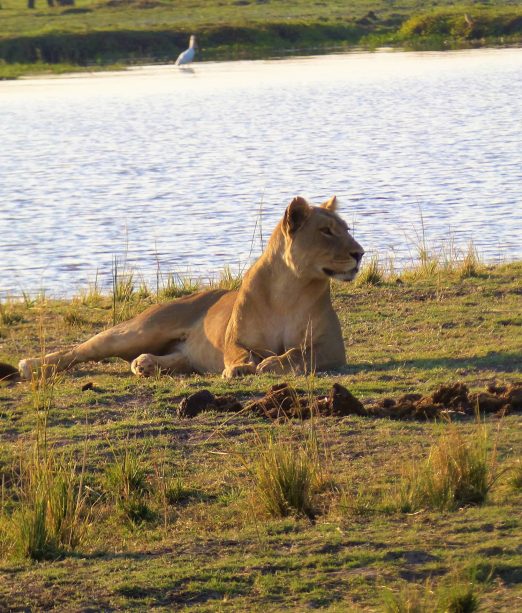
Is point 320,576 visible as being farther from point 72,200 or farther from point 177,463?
point 72,200

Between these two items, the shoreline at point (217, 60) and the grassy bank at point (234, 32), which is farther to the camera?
the grassy bank at point (234, 32)

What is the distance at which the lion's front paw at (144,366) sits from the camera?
8797mm

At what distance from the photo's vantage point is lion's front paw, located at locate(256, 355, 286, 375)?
814 cm

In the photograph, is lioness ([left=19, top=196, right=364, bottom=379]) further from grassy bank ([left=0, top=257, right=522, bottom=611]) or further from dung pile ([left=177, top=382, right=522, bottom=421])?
dung pile ([left=177, top=382, right=522, bottom=421])

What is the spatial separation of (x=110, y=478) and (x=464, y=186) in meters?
16.5

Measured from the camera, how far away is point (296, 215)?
8445 millimetres

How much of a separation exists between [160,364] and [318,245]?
1.42m

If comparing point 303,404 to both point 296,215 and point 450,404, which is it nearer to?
point 450,404

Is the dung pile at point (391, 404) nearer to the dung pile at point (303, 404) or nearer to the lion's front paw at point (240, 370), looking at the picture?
the dung pile at point (303, 404)

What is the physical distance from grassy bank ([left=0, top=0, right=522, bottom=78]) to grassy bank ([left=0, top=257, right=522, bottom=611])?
4538 cm

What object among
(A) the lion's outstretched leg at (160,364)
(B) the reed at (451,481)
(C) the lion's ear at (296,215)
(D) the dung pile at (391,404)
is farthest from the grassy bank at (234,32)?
(B) the reed at (451,481)

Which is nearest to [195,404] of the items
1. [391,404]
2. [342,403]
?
[342,403]

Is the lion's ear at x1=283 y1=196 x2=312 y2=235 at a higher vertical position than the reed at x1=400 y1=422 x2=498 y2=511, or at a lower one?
higher

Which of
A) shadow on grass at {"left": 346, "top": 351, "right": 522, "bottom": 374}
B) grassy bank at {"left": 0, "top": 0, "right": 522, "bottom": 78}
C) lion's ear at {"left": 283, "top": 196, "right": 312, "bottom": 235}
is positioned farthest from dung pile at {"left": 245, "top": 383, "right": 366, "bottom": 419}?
grassy bank at {"left": 0, "top": 0, "right": 522, "bottom": 78}
